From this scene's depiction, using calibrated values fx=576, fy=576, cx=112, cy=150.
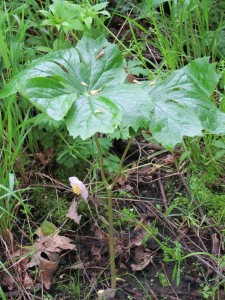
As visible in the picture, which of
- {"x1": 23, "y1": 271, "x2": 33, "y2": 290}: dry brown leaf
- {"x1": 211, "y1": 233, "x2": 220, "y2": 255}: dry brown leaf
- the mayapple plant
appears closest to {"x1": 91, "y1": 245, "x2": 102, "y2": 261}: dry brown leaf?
{"x1": 23, "y1": 271, "x2": 33, "y2": 290}: dry brown leaf

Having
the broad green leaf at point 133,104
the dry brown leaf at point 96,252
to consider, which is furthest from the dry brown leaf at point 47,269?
the broad green leaf at point 133,104

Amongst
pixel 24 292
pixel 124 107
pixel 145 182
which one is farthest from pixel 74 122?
pixel 145 182

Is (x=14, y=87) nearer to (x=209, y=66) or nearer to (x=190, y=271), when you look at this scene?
(x=209, y=66)

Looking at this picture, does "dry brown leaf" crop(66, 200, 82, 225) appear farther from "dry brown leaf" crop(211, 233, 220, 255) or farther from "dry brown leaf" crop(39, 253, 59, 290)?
"dry brown leaf" crop(211, 233, 220, 255)

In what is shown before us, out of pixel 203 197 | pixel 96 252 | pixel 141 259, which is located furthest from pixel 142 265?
pixel 203 197

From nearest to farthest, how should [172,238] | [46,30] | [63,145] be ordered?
1. [172,238]
2. [63,145]
3. [46,30]

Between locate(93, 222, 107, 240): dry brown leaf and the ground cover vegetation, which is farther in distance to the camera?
locate(93, 222, 107, 240): dry brown leaf

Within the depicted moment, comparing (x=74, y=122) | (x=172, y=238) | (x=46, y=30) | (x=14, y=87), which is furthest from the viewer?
(x=46, y=30)
